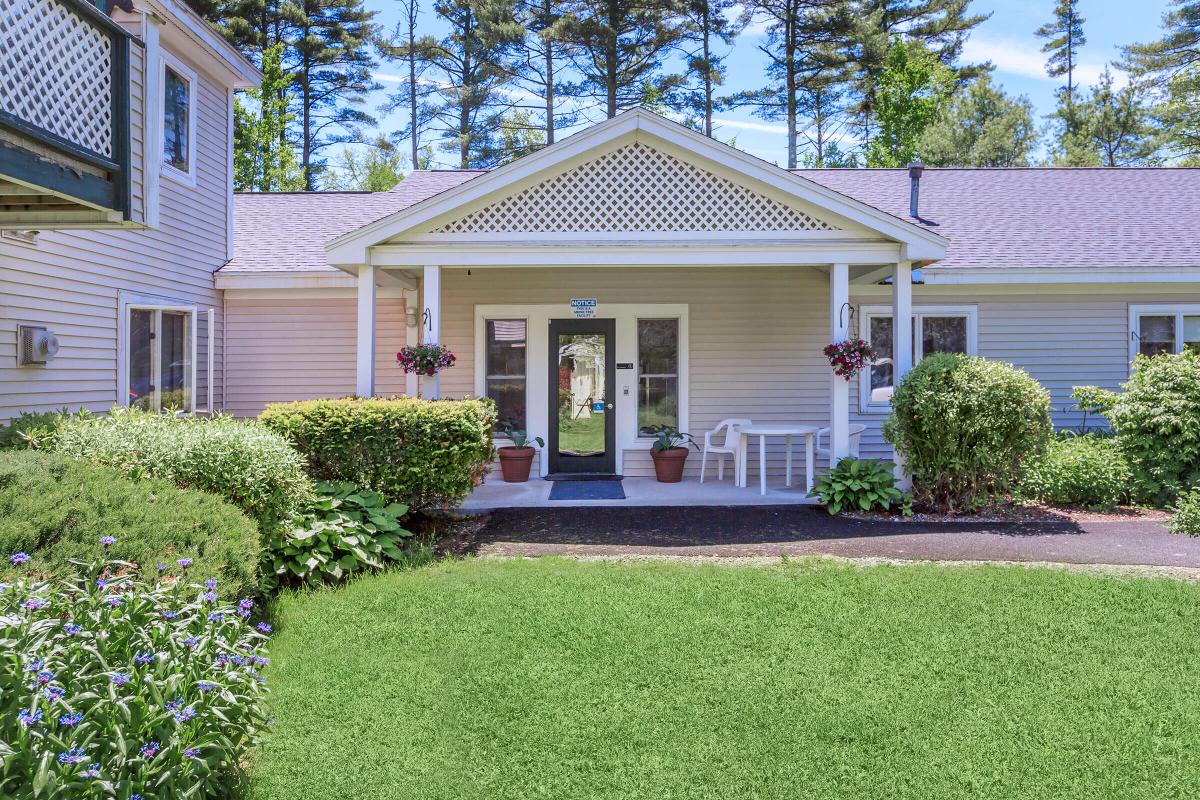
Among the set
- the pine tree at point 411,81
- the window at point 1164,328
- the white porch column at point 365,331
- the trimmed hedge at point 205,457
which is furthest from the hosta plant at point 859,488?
the pine tree at point 411,81

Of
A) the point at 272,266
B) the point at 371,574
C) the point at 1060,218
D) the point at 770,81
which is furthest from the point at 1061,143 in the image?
the point at 371,574

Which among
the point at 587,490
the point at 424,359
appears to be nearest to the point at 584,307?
the point at 587,490

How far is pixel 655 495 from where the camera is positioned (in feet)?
29.1

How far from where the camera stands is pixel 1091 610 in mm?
4664

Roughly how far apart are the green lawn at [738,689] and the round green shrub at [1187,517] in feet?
7.65

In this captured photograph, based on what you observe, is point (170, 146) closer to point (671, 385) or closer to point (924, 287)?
point (671, 385)

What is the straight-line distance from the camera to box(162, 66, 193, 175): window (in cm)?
855

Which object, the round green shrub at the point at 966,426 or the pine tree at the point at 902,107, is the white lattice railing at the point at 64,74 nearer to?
the round green shrub at the point at 966,426

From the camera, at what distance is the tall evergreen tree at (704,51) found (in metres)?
22.9

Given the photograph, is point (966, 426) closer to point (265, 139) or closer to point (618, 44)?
point (618, 44)

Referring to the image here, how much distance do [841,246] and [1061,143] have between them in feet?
81.7

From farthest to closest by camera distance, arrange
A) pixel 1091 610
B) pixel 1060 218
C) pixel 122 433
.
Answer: pixel 1060 218 < pixel 122 433 < pixel 1091 610

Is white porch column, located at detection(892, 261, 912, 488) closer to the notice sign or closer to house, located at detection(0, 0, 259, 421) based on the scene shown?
the notice sign

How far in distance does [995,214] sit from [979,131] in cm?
1401
